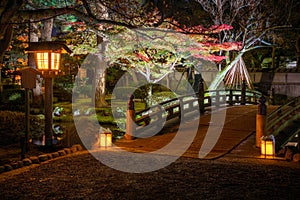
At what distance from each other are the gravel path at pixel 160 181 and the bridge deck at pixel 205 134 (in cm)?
175

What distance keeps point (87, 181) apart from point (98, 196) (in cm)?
99

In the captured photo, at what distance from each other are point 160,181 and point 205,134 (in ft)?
20.0

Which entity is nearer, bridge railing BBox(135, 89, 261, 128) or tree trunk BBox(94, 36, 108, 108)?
bridge railing BBox(135, 89, 261, 128)

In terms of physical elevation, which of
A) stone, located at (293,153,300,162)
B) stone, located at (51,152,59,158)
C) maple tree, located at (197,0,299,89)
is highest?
maple tree, located at (197,0,299,89)

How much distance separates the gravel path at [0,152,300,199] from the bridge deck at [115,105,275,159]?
5.73 feet

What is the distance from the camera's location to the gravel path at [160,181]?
6.38 m

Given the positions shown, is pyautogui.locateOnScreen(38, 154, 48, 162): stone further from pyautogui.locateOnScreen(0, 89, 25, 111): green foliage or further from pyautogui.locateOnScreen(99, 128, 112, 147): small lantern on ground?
pyautogui.locateOnScreen(0, 89, 25, 111): green foliage

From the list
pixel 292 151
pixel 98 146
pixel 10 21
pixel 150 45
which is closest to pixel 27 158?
pixel 98 146

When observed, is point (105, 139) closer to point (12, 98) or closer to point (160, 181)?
point (160, 181)

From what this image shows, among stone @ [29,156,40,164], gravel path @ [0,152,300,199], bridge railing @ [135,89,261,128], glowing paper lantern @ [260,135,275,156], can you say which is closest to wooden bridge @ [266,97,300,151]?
glowing paper lantern @ [260,135,275,156]

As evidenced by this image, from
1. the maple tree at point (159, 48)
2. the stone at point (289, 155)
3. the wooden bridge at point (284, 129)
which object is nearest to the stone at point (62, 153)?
the stone at point (289, 155)

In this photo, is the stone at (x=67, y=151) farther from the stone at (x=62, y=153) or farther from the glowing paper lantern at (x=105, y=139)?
the glowing paper lantern at (x=105, y=139)

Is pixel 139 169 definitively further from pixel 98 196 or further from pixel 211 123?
pixel 211 123

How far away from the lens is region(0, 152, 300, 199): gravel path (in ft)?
20.9
